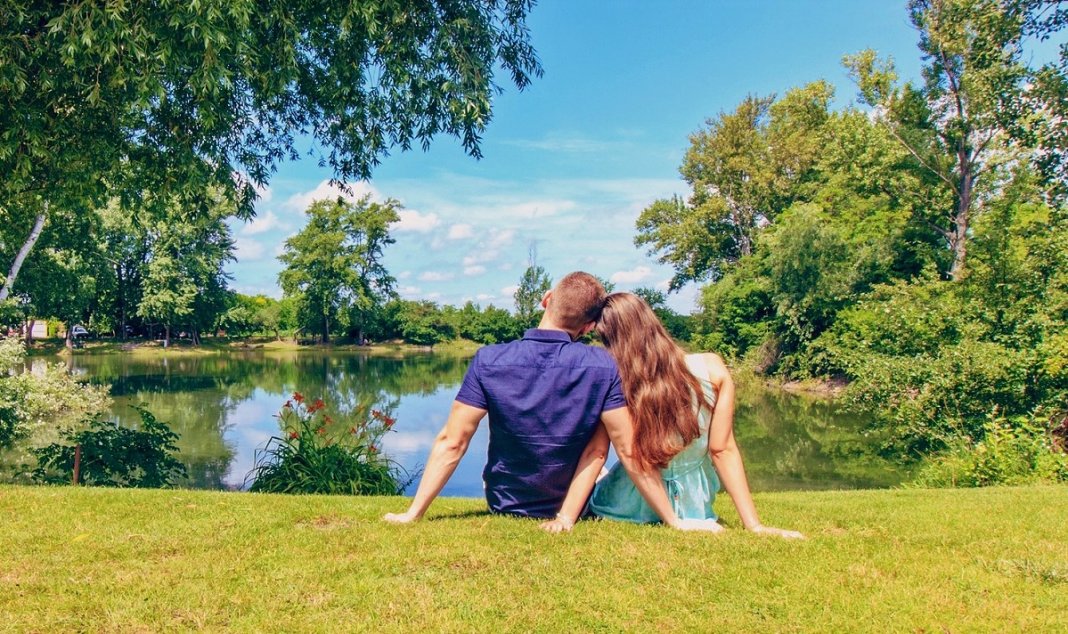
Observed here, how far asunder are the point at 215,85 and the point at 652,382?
4.49m

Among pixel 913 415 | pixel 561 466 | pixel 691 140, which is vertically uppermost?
pixel 691 140

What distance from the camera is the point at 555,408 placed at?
399 cm

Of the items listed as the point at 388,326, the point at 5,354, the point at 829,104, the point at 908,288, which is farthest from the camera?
the point at 388,326

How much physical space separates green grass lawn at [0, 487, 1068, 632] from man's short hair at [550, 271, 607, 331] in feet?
3.94

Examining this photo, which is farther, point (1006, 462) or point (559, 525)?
point (1006, 462)

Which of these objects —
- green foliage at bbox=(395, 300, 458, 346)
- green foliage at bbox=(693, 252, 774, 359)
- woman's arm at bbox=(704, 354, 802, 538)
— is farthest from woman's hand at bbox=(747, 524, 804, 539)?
green foliage at bbox=(395, 300, 458, 346)

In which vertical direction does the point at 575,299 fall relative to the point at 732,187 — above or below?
below

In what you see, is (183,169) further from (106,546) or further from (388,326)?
(388,326)

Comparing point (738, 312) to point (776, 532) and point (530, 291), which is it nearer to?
point (530, 291)

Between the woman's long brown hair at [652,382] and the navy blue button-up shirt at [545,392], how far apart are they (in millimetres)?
136

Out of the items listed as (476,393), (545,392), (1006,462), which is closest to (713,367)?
(545,392)

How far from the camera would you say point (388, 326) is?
2472 inches

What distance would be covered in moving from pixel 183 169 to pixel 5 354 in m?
8.53

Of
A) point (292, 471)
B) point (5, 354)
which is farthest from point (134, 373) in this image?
point (292, 471)
